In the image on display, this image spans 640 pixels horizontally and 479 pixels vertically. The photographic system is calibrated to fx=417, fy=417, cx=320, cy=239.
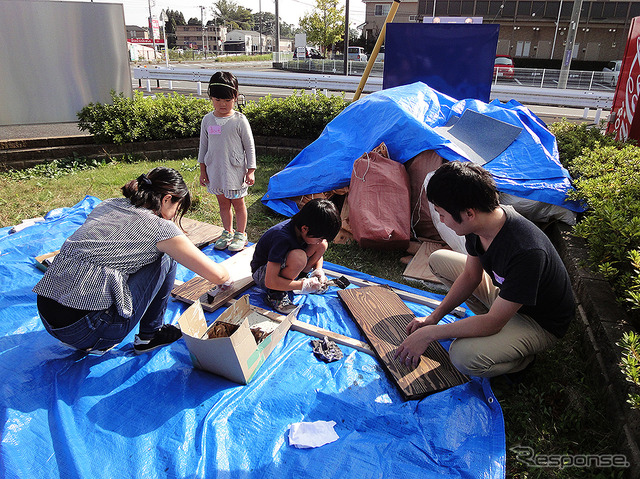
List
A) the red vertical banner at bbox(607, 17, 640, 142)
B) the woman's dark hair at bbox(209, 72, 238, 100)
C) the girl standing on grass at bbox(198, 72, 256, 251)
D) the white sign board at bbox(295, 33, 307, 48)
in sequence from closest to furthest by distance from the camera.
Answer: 1. the woman's dark hair at bbox(209, 72, 238, 100)
2. the girl standing on grass at bbox(198, 72, 256, 251)
3. the red vertical banner at bbox(607, 17, 640, 142)
4. the white sign board at bbox(295, 33, 307, 48)

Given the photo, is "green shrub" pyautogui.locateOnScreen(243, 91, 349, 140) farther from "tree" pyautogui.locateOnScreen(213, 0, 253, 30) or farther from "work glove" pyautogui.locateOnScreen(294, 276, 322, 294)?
"tree" pyautogui.locateOnScreen(213, 0, 253, 30)

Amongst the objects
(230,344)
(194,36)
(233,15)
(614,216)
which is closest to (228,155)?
(230,344)

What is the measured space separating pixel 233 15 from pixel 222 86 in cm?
10263

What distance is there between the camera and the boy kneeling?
91.0 inches

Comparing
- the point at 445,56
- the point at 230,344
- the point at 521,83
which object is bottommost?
the point at 230,344

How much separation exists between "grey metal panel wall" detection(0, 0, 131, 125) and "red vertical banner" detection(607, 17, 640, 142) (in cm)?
730

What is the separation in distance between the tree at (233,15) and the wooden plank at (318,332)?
87.3 meters

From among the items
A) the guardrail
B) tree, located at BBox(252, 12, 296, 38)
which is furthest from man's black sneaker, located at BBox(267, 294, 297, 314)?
tree, located at BBox(252, 12, 296, 38)

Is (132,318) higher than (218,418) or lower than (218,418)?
→ higher

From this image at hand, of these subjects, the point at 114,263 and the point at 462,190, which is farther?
the point at 114,263

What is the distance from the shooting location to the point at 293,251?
96.7 inches

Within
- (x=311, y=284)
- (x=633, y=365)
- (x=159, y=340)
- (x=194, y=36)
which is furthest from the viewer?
(x=194, y=36)

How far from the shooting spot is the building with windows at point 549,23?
105ft

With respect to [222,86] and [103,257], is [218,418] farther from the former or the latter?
[222,86]
